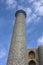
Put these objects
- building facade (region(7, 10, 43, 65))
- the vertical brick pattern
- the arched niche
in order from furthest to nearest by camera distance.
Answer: the arched niche, building facade (region(7, 10, 43, 65)), the vertical brick pattern

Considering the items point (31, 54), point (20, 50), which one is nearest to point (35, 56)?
point (31, 54)

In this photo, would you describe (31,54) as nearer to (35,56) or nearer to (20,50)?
(35,56)

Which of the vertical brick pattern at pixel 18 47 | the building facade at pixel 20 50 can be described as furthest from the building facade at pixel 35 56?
the vertical brick pattern at pixel 18 47

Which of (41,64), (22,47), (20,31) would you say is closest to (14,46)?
(22,47)

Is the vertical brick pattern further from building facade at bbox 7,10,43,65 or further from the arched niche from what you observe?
the arched niche

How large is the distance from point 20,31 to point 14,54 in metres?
2.55

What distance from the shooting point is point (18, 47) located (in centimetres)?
1167

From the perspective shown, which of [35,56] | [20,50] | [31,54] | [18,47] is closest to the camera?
[20,50]

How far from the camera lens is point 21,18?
48.0 feet

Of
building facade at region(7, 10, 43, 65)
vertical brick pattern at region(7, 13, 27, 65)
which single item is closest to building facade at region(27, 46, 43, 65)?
building facade at region(7, 10, 43, 65)

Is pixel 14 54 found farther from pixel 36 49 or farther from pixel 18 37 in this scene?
pixel 36 49

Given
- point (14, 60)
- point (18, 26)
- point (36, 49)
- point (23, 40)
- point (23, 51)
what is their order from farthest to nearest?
point (36, 49)
point (18, 26)
point (23, 40)
point (23, 51)
point (14, 60)

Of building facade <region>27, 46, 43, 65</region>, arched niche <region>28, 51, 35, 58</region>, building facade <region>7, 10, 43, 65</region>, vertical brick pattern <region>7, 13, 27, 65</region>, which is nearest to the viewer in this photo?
vertical brick pattern <region>7, 13, 27, 65</region>

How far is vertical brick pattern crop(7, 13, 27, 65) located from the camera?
11.0 meters
